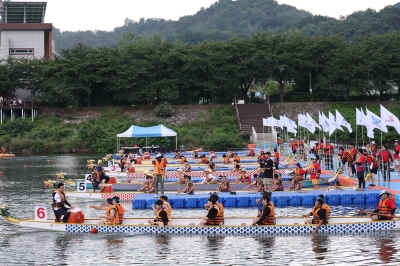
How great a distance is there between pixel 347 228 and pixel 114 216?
8290mm

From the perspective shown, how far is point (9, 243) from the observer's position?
2473 cm

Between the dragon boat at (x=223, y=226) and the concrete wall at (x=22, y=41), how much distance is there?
7022 cm

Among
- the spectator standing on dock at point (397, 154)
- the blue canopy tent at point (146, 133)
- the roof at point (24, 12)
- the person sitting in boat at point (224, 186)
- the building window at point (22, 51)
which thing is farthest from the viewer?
the roof at point (24, 12)

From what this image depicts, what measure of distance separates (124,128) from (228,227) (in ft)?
162

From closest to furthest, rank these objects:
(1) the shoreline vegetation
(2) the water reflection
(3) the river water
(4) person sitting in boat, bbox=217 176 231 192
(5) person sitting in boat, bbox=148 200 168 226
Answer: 1. (3) the river water
2. (2) the water reflection
3. (5) person sitting in boat, bbox=148 200 168 226
4. (4) person sitting in boat, bbox=217 176 231 192
5. (1) the shoreline vegetation

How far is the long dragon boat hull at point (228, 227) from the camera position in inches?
967

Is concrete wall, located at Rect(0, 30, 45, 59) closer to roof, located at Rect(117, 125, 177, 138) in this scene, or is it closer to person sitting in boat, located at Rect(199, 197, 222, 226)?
roof, located at Rect(117, 125, 177, 138)

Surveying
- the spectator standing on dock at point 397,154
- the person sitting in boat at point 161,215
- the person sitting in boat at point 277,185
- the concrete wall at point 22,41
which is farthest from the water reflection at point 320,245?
the concrete wall at point 22,41

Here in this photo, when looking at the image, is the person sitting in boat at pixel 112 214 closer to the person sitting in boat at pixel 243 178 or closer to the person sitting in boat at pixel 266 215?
the person sitting in boat at pixel 266 215

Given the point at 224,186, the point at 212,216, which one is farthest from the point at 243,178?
the point at 212,216

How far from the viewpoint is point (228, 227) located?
24891 millimetres

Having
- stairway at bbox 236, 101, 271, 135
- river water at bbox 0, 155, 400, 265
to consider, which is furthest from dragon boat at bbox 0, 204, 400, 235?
stairway at bbox 236, 101, 271, 135

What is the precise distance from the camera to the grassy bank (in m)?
70.1

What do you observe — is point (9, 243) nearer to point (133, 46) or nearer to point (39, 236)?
point (39, 236)
